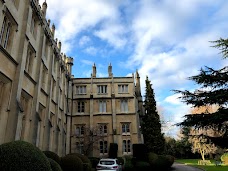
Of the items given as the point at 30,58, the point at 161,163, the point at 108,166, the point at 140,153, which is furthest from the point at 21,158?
the point at 140,153

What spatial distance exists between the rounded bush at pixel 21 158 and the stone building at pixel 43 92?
7.69 m

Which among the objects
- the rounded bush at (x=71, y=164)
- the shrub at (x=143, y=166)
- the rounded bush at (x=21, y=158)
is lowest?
the shrub at (x=143, y=166)

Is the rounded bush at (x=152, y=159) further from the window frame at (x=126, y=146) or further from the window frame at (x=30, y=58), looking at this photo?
the window frame at (x=30, y=58)

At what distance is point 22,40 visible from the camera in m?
15.4

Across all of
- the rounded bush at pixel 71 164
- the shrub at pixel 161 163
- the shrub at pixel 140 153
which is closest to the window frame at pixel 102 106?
the shrub at pixel 140 153

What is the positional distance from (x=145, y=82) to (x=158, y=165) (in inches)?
746

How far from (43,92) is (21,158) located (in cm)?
1552

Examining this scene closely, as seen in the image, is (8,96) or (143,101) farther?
(143,101)

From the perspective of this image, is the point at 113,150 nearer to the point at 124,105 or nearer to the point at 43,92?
the point at 124,105

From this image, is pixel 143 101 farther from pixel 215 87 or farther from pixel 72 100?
pixel 215 87

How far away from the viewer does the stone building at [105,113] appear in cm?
3341

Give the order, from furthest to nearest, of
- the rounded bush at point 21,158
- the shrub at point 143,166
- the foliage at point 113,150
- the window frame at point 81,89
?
the window frame at point 81,89
the foliage at point 113,150
the shrub at point 143,166
the rounded bush at point 21,158

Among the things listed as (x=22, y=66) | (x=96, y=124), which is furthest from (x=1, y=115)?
(x=96, y=124)

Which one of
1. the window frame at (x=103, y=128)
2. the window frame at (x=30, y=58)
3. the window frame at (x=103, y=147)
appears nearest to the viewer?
the window frame at (x=30, y=58)
